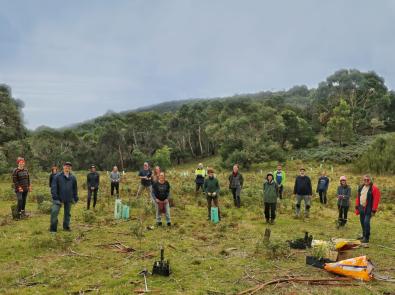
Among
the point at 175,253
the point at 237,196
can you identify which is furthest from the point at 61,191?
the point at 237,196

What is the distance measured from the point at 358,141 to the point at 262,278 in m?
47.2

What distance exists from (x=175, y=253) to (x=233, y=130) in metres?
34.7

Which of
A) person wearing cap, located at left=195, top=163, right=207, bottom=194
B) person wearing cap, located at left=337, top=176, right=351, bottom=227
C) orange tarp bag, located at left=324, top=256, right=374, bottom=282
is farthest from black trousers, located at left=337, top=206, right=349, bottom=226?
person wearing cap, located at left=195, top=163, right=207, bottom=194

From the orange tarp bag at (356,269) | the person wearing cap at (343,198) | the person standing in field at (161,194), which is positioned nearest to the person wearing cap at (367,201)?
the person wearing cap at (343,198)

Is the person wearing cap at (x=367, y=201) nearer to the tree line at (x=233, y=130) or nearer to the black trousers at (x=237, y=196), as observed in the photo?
the black trousers at (x=237, y=196)

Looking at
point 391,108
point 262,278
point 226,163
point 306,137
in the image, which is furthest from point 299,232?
point 391,108

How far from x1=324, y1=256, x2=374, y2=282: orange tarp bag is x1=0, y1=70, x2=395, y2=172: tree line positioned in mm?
32813

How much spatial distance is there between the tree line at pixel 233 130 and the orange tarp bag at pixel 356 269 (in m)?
32.8

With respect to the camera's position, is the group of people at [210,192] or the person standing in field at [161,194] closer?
the group of people at [210,192]

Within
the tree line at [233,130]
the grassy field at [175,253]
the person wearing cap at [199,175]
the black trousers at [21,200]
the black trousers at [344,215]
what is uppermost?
the tree line at [233,130]

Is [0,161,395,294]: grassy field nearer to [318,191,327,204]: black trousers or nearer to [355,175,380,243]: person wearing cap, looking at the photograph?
[355,175,380,243]: person wearing cap

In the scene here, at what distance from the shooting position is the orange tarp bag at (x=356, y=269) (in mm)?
7539

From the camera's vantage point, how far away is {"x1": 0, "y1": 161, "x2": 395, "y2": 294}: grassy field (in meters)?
7.20

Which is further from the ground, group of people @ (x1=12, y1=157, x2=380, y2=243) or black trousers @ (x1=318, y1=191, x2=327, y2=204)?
group of people @ (x1=12, y1=157, x2=380, y2=243)
